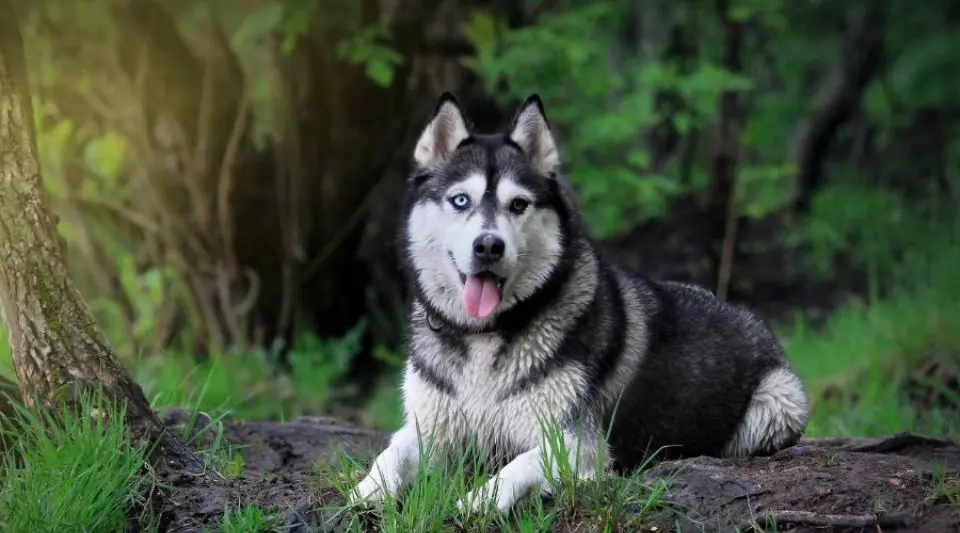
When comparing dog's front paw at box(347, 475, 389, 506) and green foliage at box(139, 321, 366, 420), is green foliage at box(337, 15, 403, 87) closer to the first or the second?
green foliage at box(139, 321, 366, 420)

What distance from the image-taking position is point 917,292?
28.6 ft

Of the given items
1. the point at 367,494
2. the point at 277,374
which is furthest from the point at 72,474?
the point at 277,374

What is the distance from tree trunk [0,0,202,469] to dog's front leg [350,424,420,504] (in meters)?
0.83

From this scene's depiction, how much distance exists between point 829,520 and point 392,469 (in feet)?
5.32

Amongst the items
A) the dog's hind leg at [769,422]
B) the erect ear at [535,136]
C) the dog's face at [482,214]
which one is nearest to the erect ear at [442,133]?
the dog's face at [482,214]

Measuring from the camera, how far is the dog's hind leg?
16.2 ft

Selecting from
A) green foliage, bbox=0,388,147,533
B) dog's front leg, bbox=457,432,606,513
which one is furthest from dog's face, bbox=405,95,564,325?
green foliage, bbox=0,388,147,533

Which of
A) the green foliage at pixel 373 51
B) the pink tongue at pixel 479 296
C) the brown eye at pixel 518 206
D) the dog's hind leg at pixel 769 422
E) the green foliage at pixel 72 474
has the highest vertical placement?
the green foliage at pixel 373 51

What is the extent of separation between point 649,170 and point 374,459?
664 centimetres

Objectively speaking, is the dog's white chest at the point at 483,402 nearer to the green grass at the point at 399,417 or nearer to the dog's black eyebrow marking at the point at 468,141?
the green grass at the point at 399,417

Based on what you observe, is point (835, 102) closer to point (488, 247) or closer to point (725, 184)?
point (725, 184)

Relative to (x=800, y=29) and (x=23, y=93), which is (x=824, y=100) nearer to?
(x=800, y=29)

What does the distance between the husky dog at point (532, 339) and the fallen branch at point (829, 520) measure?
24.0 inches

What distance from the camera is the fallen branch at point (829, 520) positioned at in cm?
366
